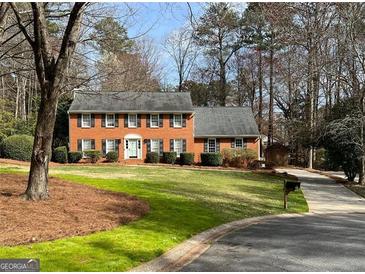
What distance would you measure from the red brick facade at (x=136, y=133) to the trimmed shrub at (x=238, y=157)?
230 centimetres

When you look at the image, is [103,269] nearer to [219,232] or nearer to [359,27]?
[219,232]

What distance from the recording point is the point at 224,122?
43.7m

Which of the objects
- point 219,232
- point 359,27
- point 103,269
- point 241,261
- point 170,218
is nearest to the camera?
point 103,269

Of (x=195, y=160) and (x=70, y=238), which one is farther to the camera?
Result: (x=195, y=160)

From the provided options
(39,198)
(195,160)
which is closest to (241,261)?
(39,198)

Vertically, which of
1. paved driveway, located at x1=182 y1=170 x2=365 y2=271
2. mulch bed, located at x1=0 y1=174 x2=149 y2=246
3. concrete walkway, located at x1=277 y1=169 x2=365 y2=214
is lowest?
concrete walkway, located at x1=277 y1=169 x2=365 y2=214

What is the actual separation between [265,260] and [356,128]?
20172 mm

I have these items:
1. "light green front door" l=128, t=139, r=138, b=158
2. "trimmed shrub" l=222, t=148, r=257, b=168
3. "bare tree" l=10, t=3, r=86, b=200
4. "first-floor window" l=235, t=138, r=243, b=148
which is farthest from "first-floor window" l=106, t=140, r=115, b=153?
"bare tree" l=10, t=3, r=86, b=200

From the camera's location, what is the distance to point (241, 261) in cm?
770

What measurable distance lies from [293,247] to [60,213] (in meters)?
5.24

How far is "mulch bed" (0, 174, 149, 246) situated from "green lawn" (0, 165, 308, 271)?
0.37 m

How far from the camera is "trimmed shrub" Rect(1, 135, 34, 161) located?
3353 centimetres

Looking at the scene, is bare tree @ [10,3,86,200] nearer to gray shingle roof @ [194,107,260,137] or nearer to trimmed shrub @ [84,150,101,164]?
trimmed shrub @ [84,150,101,164]

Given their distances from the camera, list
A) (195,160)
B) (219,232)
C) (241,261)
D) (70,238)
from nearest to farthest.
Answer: (241,261)
(70,238)
(219,232)
(195,160)
